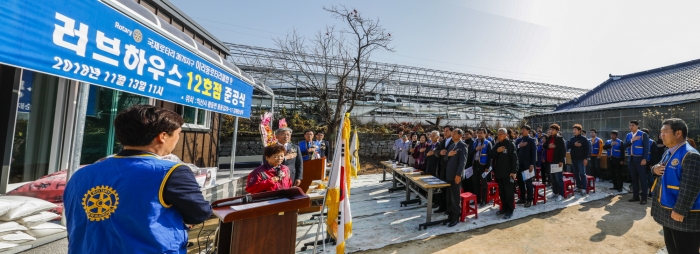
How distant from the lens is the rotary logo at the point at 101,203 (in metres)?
1.19

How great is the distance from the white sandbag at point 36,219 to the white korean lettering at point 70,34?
157cm

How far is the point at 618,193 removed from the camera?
6844mm

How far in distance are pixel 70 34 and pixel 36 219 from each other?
1.72 metres

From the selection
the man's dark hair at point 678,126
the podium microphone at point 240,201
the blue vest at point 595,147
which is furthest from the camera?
the blue vest at point 595,147

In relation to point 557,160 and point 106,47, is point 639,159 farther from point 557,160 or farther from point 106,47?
point 106,47

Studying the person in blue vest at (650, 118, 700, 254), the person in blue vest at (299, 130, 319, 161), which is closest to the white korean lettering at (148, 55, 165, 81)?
the person in blue vest at (299, 130, 319, 161)

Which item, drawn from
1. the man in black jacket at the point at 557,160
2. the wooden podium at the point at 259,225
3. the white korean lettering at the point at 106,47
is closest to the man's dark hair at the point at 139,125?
the wooden podium at the point at 259,225

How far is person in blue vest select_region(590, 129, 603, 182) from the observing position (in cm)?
817

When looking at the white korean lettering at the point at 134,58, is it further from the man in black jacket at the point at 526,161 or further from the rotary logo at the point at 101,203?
the man in black jacket at the point at 526,161

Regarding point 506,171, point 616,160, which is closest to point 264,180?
point 506,171

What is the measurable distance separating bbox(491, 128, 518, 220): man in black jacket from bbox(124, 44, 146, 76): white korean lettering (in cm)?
556

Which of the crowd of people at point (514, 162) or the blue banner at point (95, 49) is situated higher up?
the blue banner at point (95, 49)

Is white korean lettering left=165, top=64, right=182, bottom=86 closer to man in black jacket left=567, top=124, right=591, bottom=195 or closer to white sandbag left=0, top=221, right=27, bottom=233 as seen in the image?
white sandbag left=0, top=221, right=27, bottom=233

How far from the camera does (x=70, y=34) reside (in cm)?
212
